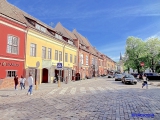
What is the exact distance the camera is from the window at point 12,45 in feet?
57.0

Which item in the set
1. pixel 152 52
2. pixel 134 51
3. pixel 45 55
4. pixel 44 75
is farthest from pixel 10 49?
pixel 152 52

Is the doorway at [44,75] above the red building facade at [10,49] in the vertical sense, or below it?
below

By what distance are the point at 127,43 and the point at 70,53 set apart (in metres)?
26.5

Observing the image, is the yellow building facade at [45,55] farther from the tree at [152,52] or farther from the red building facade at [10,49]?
the tree at [152,52]

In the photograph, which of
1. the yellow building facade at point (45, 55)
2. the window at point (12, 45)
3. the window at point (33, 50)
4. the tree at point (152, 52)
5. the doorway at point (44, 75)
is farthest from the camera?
the tree at point (152, 52)

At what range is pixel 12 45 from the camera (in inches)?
701

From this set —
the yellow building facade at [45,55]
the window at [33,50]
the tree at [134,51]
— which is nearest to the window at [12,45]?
the yellow building facade at [45,55]

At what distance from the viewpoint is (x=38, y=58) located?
22844 millimetres

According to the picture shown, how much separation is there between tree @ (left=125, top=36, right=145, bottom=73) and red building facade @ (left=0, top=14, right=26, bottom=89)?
39.4m

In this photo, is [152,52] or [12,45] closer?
[12,45]

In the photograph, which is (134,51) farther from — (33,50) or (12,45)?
(12,45)

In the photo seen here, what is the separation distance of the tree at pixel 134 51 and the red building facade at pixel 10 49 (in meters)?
39.4

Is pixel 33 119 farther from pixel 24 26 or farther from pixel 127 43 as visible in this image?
pixel 127 43

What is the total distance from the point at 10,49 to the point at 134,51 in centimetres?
4165
